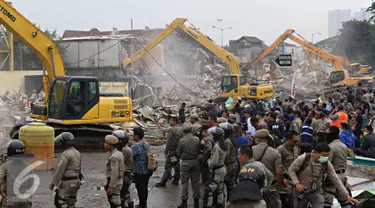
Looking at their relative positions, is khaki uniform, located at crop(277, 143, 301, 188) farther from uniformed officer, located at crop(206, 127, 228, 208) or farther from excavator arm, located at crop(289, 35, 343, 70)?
excavator arm, located at crop(289, 35, 343, 70)

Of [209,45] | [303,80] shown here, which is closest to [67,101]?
[209,45]

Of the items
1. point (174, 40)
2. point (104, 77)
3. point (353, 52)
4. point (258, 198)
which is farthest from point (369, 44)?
point (258, 198)

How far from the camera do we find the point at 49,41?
1953 centimetres

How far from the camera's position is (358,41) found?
249ft

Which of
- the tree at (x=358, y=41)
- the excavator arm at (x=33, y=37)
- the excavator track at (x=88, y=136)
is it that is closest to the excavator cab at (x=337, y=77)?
the tree at (x=358, y=41)

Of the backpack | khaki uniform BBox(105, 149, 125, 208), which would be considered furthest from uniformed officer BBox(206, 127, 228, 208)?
the backpack

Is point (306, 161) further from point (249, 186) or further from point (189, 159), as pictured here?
point (189, 159)

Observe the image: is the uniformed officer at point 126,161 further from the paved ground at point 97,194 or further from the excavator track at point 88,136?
the excavator track at point 88,136

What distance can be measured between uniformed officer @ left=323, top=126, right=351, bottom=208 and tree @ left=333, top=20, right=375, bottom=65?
67731mm

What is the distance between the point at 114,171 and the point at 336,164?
3.89m

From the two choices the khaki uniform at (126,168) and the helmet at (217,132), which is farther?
the helmet at (217,132)

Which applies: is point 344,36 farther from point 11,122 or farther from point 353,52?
point 11,122

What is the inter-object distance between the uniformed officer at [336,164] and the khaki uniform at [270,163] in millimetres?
814

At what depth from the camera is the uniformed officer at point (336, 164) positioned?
28.2 ft
